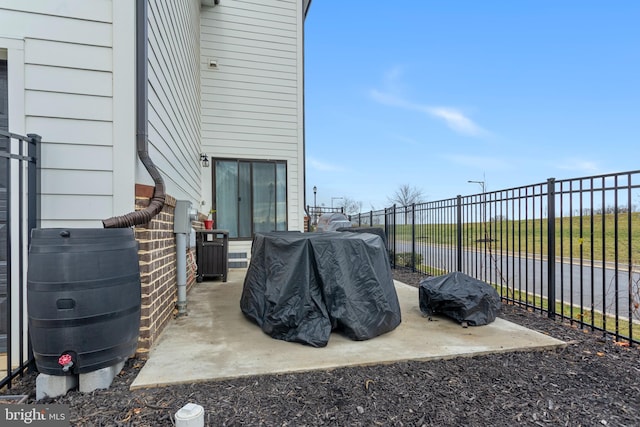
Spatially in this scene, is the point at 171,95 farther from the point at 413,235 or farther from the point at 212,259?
the point at 413,235

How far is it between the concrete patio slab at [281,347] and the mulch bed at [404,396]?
9cm

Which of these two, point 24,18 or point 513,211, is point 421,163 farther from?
point 24,18

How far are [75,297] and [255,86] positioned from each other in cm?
681

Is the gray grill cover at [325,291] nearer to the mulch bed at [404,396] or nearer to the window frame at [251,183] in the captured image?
the mulch bed at [404,396]

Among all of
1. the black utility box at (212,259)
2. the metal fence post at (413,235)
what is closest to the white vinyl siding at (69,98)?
the black utility box at (212,259)

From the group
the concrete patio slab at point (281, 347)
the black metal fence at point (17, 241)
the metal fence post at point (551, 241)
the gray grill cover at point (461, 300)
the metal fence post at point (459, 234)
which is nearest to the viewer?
the black metal fence at point (17, 241)

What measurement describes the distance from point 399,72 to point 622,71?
7.81 metres

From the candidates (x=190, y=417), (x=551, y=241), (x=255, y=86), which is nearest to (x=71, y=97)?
(x=190, y=417)

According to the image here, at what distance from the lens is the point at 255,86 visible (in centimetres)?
765

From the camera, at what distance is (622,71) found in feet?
37.7

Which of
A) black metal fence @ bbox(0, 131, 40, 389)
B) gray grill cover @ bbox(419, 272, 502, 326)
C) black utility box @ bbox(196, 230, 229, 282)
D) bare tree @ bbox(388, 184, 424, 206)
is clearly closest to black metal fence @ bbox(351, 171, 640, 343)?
gray grill cover @ bbox(419, 272, 502, 326)

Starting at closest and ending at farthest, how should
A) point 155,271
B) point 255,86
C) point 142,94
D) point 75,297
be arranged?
point 75,297
point 142,94
point 155,271
point 255,86

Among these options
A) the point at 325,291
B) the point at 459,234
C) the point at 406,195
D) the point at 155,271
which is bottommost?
the point at 325,291

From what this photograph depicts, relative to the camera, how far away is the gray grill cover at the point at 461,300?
3334 millimetres
